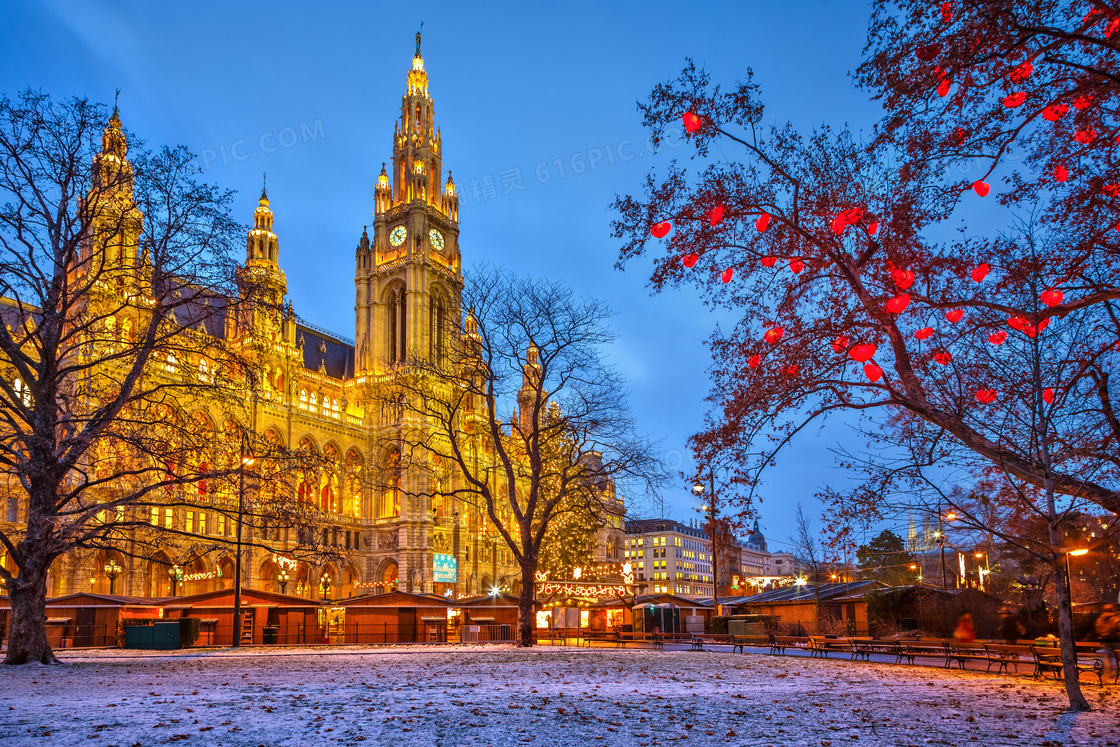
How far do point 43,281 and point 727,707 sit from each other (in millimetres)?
17469

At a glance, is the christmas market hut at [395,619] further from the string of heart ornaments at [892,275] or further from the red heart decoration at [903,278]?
the red heart decoration at [903,278]

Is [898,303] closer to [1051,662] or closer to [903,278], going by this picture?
[903,278]

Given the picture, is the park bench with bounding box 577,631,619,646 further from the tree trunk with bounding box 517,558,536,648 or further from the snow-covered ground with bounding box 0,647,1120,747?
the snow-covered ground with bounding box 0,647,1120,747

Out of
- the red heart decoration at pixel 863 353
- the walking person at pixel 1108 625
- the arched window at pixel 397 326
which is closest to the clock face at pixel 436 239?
the arched window at pixel 397 326

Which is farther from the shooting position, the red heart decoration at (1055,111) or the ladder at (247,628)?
the ladder at (247,628)

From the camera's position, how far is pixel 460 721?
9.35m

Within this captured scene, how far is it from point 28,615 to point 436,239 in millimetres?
65457

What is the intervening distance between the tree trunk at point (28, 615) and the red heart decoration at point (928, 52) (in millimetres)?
19379

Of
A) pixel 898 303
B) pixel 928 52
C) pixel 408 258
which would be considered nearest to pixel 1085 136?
pixel 928 52

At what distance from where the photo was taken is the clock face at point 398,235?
7875cm

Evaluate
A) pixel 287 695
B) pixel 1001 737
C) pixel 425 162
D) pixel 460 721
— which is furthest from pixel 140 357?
pixel 425 162

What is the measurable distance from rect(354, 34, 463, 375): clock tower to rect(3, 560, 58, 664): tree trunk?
55.7m

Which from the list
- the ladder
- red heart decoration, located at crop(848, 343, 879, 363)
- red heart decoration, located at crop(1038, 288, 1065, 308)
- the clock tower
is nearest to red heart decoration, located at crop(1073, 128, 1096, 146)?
red heart decoration, located at crop(1038, 288, 1065, 308)

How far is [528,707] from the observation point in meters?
10.6
